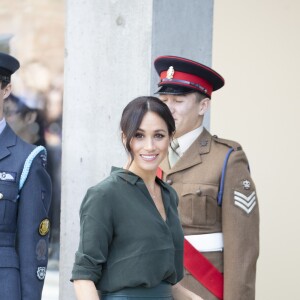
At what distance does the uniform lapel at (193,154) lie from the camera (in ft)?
12.6

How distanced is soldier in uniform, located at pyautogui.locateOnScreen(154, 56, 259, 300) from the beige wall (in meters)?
1.34

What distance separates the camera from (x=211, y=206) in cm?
375

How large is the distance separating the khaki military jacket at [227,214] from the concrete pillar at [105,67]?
2.94ft

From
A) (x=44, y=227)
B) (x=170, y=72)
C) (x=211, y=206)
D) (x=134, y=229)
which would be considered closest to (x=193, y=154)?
(x=211, y=206)

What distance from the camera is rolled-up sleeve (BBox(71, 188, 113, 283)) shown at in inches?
110

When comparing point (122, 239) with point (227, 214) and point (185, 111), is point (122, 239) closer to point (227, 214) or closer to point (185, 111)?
point (227, 214)

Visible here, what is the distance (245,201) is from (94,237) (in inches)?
42.7

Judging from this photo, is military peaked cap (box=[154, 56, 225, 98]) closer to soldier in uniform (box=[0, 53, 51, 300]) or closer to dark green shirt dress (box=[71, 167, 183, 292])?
soldier in uniform (box=[0, 53, 51, 300])

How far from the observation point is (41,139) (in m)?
6.75

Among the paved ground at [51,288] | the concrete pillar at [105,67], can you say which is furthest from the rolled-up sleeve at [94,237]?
the paved ground at [51,288]

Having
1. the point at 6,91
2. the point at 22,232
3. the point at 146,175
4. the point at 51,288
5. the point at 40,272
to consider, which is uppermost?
the point at 6,91

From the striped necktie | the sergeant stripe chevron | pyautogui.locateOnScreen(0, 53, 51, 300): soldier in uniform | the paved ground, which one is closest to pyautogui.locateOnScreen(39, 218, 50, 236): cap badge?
pyautogui.locateOnScreen(0, 53, 51, 300): soldier in uniform

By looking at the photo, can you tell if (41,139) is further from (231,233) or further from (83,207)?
(83,207)

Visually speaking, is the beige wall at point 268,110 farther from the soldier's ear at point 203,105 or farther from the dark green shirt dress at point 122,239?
the dark green shirt dress at point 122,239
